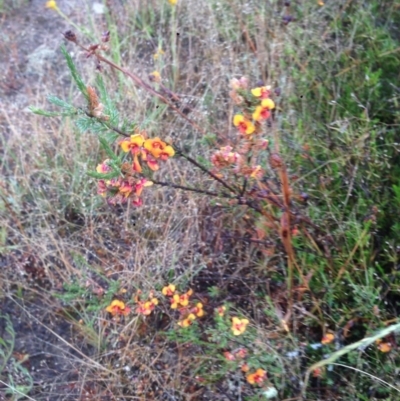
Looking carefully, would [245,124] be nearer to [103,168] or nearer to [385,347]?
[103,168]

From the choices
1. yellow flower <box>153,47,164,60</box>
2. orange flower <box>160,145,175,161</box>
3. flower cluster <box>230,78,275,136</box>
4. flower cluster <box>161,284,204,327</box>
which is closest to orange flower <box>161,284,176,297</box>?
flower cluster <box>161,284,204,327</box>

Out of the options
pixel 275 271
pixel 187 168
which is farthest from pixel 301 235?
pixel 187 168

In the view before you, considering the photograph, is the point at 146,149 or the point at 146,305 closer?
the point at 146,149

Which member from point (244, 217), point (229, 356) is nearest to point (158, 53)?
point (244, 217)

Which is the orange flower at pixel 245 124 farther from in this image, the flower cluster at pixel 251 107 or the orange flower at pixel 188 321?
the orange flower at pixel 188 321

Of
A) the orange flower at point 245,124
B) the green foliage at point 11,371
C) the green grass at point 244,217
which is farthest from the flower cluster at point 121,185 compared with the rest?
the green foliage at point 11,371

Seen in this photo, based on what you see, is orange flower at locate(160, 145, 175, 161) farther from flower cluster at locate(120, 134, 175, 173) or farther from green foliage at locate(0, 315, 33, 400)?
green foliage at locate(0, 315, 33, 400)

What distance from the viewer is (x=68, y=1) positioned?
9.79 ft

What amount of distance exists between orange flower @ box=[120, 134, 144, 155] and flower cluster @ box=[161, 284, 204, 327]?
0.50 metres

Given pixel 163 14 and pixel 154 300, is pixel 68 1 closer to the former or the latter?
pixel 163 14

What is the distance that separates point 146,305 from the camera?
1.72 m

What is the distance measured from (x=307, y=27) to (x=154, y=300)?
4.16 feet

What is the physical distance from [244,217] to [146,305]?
41cm

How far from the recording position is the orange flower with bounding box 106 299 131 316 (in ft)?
5.68
